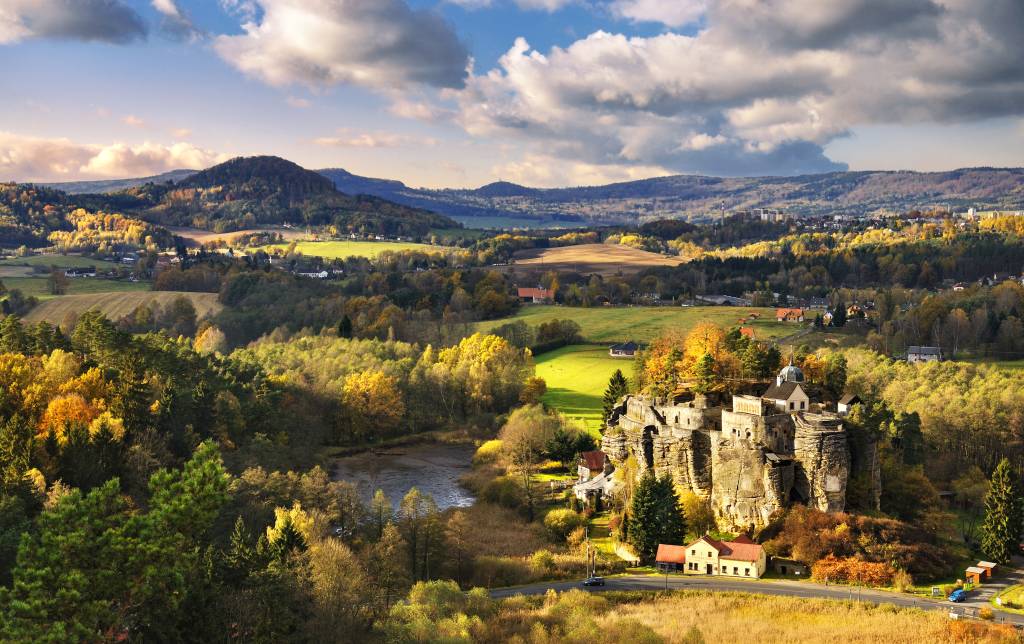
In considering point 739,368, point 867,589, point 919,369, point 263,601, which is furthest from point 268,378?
point 919,369

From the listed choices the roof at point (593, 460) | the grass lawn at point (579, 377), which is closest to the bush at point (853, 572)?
the roof at point (593, 460)

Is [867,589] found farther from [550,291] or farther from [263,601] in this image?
[550,291]

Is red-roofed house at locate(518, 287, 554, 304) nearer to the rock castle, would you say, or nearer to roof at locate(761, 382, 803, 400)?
the rock castle

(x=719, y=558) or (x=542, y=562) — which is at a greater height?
(x=719, y=558)

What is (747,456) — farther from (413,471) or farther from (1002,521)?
(413,471)

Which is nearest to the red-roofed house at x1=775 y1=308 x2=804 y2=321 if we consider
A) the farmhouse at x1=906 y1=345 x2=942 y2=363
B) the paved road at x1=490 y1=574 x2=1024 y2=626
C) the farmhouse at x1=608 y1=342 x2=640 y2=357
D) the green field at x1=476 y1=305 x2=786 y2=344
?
the green field at x1=476 y1=305 x2=786 y2=344

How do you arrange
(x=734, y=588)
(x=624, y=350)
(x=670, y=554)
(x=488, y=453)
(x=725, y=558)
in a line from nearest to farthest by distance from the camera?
1. (x=734, y=588)
2. (x=725, y=558)
3. (x=670, y=554)
4. (x=488, y=453)
5. (x=624, y=350)

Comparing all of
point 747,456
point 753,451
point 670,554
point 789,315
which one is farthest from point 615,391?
point 789,315

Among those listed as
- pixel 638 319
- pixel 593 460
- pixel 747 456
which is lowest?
pixel 593 460
